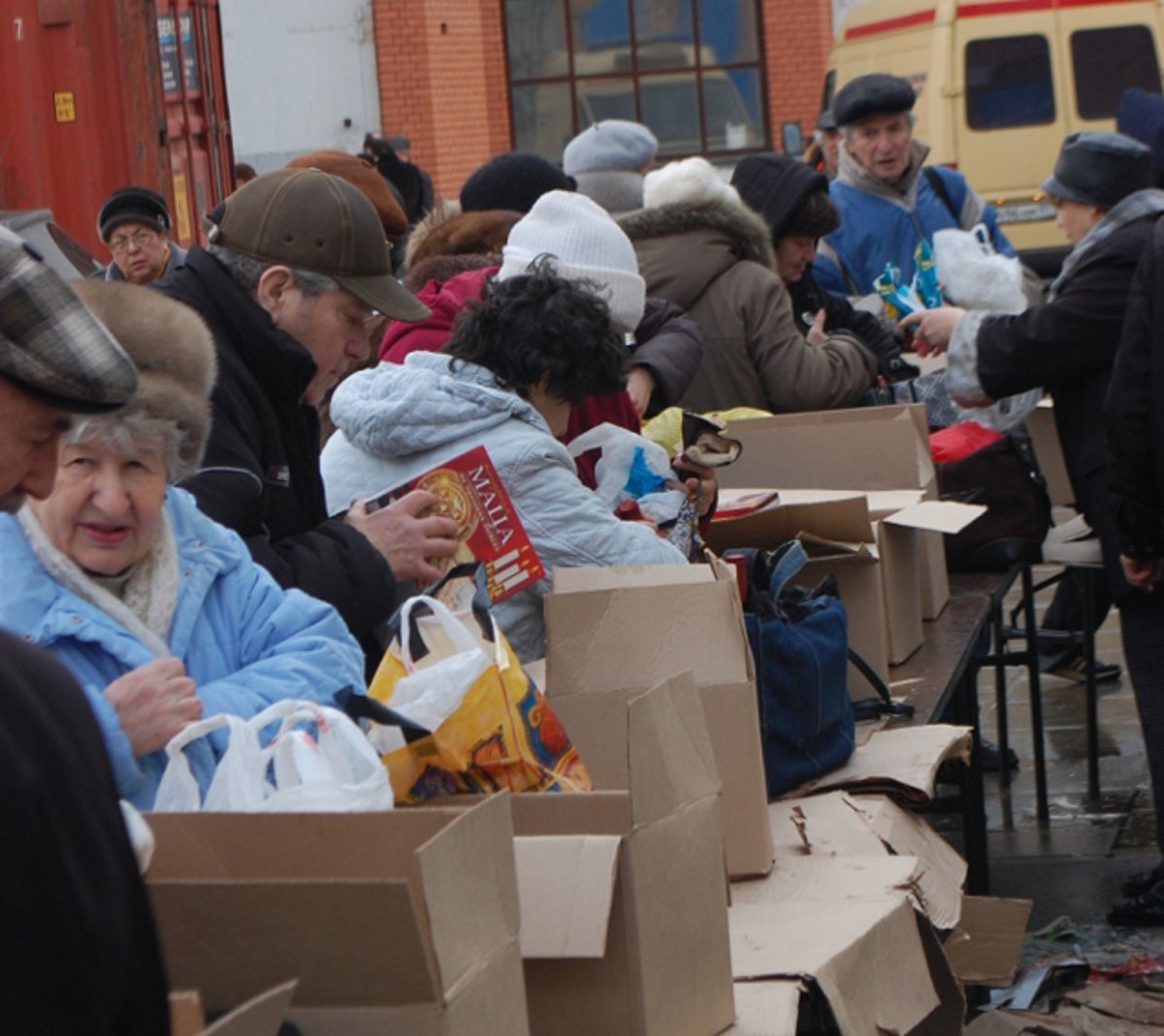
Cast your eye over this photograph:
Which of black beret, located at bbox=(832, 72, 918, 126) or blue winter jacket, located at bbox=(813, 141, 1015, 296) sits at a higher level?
black beret, located at bbox=(832, 72, 918, 126)

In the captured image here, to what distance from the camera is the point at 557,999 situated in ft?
7.58

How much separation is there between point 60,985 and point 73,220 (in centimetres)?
715

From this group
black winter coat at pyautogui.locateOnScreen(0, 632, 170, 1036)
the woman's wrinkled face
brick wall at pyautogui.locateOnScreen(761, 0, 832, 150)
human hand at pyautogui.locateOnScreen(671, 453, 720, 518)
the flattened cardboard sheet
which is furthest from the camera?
brick wall at pyautogui.locateOnScreen(761, 0, 832, 150)

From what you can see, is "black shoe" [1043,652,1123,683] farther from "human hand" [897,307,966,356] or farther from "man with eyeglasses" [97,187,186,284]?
"man with eyeglasses" [97,187,186,284]

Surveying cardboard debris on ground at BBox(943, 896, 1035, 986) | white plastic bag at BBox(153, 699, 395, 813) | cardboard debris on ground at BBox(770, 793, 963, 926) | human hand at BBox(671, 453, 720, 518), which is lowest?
cardboard debris on ground at BBox(943, 896, 1035, 986)

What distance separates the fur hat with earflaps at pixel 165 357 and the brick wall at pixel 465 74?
50.7 ft

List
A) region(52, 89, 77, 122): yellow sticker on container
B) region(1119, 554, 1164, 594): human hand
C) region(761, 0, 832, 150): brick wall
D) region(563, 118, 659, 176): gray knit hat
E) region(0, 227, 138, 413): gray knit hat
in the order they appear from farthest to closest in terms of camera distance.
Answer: region(761, 0, 832, 150): brick wall → region(52, 89, 77, 122): yellow sticker on container → region(563, 118, 659, 176): gray knit hat → region(1119, 554, 1164, 594): human hand → region(0, 227, 138, 413): gray knit hat

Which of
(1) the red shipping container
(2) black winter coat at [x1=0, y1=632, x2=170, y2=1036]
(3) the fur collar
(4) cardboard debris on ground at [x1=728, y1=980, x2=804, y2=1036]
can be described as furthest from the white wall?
(2) black winter coat at [x1=0, y1=632, x2=170, y2=1036]

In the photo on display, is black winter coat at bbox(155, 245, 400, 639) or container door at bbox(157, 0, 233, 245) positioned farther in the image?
container door at bbox(157, 0, 233, 245)

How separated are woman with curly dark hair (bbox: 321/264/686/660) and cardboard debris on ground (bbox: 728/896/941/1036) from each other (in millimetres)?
717

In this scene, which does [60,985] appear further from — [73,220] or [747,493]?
[73,220]

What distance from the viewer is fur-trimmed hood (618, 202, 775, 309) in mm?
5582

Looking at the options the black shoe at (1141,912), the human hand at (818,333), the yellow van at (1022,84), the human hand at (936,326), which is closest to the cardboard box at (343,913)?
the black shoe at (1141,912)

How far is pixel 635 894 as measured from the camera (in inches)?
90.4
